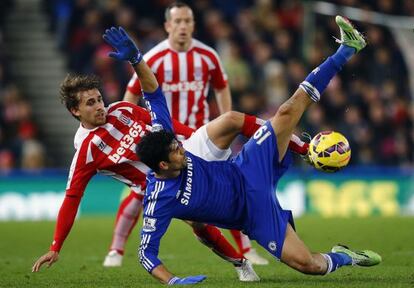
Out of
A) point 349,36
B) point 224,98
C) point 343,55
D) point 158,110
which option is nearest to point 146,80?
point 158,110

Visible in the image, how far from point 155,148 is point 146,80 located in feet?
2.81

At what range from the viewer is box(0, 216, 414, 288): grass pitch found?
28.7 ft

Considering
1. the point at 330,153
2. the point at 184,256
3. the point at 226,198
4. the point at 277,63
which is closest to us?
the point at 226,198

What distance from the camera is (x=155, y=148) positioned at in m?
7.86

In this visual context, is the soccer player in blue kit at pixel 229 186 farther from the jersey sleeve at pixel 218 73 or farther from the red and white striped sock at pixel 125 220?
the jersey sleeve at pixel 218 73

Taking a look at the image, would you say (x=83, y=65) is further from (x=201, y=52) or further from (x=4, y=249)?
(x=201, y=52)

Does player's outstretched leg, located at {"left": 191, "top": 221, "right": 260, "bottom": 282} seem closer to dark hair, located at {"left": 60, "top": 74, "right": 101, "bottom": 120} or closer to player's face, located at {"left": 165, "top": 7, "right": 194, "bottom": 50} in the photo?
dark hair, located at {"left": 60, "top": 74, "right": 101, "bottom": 120}

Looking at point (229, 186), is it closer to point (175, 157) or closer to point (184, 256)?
point (175, 157)

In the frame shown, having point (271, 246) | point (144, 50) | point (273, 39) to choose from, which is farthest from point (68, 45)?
point (271, 246)

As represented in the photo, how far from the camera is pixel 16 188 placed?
1834 cm

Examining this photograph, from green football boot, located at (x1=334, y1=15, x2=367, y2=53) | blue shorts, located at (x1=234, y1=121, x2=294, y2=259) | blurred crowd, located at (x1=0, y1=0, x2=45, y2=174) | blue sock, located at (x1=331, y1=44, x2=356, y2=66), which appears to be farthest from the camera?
blurred crowd, located at (x1=0, y1=0, x2=45, y2=174)

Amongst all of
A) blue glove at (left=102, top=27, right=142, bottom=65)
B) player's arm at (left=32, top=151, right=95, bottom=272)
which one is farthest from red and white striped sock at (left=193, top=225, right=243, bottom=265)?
blue glove at (left=102, top=27, right=142, bottom=65)

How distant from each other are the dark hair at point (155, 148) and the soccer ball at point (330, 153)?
1320mm

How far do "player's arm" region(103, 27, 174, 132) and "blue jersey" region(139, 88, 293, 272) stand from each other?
524mm
